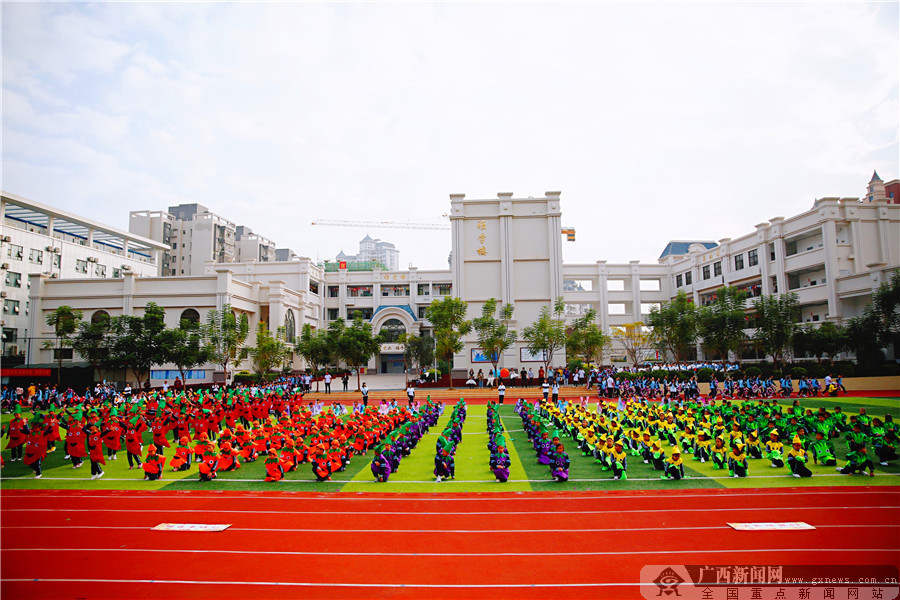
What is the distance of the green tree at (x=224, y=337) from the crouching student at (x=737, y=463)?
31361mm

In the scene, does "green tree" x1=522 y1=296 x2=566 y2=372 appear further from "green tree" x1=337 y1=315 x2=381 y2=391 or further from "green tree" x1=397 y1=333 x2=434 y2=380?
"green tree" x1=397 y1=333 x2=434 y2=380

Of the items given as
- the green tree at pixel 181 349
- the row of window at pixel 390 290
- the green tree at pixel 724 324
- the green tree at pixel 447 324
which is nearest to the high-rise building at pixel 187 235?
the row of window at pixel 390 290

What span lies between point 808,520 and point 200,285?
41505mm

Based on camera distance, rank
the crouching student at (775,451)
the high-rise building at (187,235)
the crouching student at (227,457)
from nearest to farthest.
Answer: the crouching student at (775,451), the crouching student at (227,457), the high-rise building at (187,235)

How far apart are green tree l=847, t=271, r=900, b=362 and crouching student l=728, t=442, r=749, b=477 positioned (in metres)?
23.9

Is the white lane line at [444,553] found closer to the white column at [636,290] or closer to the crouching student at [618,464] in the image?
the crouching student at [618,464]

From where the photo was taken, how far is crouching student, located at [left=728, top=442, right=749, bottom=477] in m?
11.4

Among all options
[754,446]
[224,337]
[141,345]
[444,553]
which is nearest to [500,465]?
[444,553]

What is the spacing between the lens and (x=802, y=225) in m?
37.3

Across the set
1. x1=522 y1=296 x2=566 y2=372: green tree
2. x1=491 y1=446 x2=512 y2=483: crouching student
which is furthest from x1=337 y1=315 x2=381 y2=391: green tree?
x1=491 y1=446 x2=512 y2=483: crouching student

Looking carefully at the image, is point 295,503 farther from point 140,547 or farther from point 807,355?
point 807,355

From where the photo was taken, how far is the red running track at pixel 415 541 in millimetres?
6699

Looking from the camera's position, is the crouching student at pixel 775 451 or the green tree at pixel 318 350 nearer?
the crouching student at pixel 775 451

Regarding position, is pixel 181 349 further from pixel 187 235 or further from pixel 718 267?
pixel 718 267
